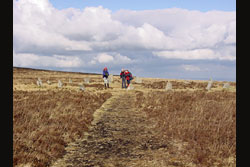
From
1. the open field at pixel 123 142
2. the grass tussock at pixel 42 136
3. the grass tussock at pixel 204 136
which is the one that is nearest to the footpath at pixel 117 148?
the open field at pixel 123 142

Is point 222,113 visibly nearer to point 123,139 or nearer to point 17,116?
point 123,139

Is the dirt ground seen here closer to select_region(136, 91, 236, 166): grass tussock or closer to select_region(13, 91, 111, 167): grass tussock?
select_region(13, 91, 111, 167): grass tussock

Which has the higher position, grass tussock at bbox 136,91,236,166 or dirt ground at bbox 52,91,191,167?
grass tussock at bbox 136,91,236,166

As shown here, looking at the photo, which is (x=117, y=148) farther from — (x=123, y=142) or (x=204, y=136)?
(x=204, y=136)

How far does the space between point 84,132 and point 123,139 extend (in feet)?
7.09

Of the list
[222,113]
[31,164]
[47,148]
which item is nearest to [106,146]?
[47,148]

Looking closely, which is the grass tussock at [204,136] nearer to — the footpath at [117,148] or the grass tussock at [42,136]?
the footpath at [117,148]

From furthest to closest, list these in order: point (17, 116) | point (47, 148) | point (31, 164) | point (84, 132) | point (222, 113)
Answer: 1. point (222, 113)
2. point (17, 116)
3. point (84, 132)
4. point (47, 148)
5. point (31, 164)

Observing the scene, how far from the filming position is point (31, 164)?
18.2 ft

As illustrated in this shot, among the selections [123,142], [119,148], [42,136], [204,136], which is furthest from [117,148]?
[204,136]

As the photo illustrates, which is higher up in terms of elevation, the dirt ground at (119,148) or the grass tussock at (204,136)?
the grass tussock at (204,136)

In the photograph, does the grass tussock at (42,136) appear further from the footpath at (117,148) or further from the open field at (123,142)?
the footpath at (117,148)

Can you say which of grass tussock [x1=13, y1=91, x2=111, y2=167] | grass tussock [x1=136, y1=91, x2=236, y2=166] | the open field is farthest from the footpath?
grass tussock [x1=136, y1=91, x2=236, y2=166]
